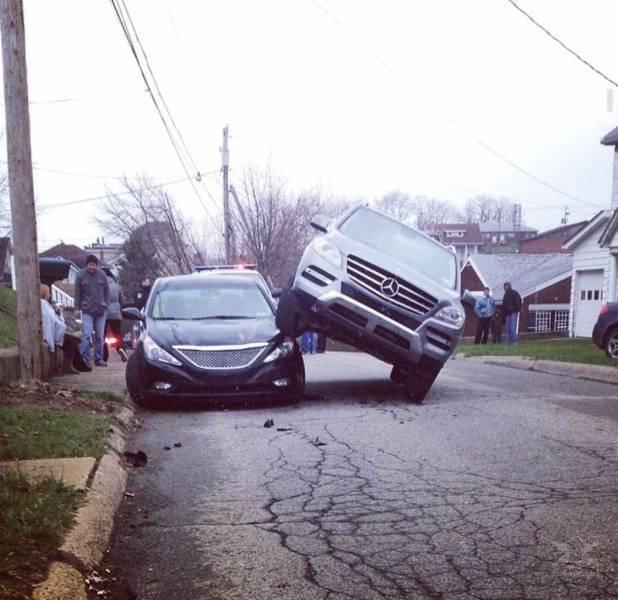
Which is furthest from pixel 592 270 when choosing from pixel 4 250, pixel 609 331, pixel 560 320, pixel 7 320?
pixel 4 250

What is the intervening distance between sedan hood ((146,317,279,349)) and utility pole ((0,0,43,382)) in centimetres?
135

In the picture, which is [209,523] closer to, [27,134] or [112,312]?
[27,134]

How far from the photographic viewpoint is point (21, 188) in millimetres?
8242

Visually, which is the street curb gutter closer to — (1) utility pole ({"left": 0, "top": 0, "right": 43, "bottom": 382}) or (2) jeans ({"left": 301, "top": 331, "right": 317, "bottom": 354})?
(1) utility pole ({"left": 0, "top": 0, "right": 43, "bottom": 382})

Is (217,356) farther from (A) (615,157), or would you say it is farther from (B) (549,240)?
(B) (549,240)

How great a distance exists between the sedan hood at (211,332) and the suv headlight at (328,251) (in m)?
1.05

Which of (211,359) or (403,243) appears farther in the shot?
(403,243)

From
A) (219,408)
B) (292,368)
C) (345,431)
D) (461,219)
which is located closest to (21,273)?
(219,408)

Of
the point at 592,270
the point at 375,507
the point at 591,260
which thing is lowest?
the point at 375,507

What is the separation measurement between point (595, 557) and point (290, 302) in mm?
5633

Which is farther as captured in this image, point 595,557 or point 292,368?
point 292,368

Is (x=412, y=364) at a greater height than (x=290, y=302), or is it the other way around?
(x=290, y=302)

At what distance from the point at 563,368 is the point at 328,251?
6041mm

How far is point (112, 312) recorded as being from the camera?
45.6 feet
